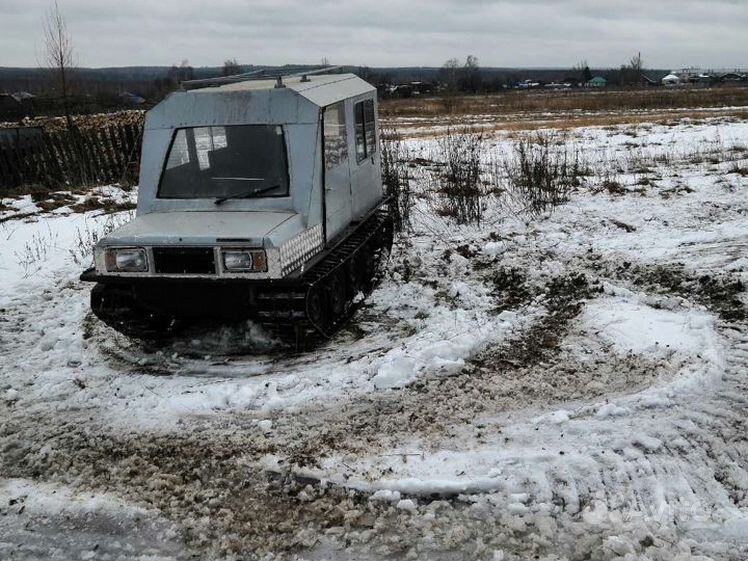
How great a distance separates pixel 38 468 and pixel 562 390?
401cm

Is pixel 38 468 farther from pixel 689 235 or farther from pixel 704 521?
pixel 689 235

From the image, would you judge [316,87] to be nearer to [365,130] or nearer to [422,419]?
[365,130]

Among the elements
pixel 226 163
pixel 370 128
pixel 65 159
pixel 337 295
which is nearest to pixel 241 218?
pixel 226 163

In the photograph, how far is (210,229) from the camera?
5.89 m

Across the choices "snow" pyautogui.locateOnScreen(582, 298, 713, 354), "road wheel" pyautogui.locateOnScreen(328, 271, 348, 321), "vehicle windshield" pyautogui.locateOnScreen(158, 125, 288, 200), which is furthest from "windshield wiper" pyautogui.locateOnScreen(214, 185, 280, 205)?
"snow" pyautogui.locateOnScreen(582, 298, 713, 354)

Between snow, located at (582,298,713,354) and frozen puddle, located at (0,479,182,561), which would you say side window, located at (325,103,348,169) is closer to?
snow, located at (582,298,713,354)

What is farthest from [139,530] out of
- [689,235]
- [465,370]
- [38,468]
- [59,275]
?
[689,235]

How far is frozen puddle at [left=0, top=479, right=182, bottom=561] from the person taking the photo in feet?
→ 12.9

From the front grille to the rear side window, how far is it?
2.67m

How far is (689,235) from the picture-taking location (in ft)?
31.3

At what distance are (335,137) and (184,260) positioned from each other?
7.07ft

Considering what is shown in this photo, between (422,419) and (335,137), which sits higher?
(335,137)

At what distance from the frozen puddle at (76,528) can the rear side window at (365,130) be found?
4.76 meters

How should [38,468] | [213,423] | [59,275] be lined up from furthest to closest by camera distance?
[59,275], [213,423], [38,468]
